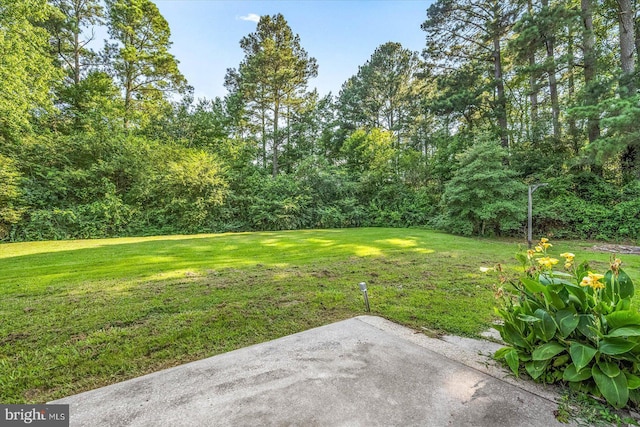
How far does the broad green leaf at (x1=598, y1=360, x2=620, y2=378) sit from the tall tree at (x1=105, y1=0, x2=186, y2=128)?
54.6 feet

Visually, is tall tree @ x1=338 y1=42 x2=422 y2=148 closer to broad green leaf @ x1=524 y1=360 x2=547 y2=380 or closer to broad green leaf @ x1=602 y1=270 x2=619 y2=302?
broad green leaf @ x1=602 y1=270 x2=619 y2=302

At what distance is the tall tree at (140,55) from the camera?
42.2ft

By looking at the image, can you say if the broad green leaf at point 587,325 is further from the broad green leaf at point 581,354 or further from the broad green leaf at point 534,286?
the broad green leaf at point 534,286

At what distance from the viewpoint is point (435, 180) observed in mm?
13180

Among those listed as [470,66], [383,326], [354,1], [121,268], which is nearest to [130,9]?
[354,1]

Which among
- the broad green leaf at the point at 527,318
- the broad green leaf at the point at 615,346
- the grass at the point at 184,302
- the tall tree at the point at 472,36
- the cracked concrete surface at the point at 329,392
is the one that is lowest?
the grass at the point at 184,302

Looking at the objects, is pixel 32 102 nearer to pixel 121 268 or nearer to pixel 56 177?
pixel 56 177

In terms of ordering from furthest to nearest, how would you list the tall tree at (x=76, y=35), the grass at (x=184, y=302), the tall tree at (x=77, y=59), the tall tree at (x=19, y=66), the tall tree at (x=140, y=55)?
the tall tree at (x=140, y=55), the tall tree at (x=76, y=35), the tall tree at (x=77, y=59), the tall tree at (x=19, y=66), the grass at (x=184, y=302)

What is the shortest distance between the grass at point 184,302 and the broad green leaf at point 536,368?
2.48 ft

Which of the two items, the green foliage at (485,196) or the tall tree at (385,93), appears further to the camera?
the tall tree at (385,93)

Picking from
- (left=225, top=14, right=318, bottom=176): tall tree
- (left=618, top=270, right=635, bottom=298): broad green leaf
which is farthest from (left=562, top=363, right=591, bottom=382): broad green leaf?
(left=225, top=14, right=318, bottom=176): tall tree

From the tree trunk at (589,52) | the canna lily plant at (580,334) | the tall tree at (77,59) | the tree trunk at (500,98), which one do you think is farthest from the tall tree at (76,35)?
the tree trunk at (589,52)

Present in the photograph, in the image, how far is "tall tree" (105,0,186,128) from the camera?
1285 cm

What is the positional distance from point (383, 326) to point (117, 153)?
1309 cm
